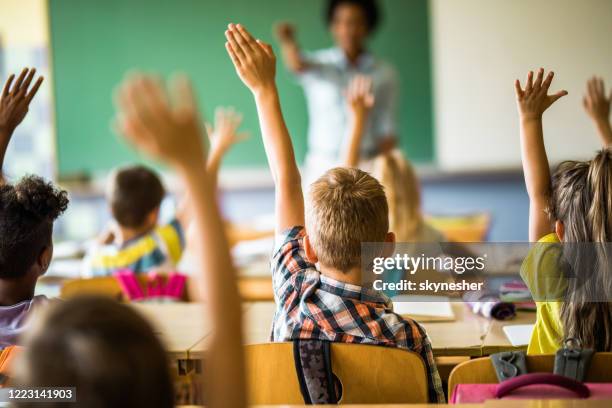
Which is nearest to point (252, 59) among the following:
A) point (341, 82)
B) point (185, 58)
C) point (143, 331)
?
point (143, 331)

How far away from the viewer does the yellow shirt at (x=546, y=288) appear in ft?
6.07

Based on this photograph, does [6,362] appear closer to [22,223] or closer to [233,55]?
[22,223]

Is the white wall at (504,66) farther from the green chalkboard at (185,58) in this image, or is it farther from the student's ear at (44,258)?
the student's ear at (44,258)

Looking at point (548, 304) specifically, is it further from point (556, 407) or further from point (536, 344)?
point (556, 407)

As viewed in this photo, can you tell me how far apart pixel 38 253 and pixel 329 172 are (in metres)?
0.78

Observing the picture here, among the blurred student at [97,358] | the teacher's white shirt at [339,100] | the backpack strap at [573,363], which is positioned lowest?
the backpack strap at [573,363]

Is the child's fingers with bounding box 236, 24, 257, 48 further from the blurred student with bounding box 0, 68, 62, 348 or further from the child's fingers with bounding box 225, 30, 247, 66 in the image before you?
the blurred student with bounding box 0, 68, 62, 348

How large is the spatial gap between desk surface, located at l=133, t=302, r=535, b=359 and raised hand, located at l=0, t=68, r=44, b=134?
64 cm

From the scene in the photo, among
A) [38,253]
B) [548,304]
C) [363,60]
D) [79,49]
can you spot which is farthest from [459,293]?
[79,49]

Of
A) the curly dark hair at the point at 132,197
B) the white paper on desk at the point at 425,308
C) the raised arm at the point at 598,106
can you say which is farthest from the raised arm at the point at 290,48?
the white paper on desk at the point at 425,308

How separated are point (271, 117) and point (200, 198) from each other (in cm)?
107

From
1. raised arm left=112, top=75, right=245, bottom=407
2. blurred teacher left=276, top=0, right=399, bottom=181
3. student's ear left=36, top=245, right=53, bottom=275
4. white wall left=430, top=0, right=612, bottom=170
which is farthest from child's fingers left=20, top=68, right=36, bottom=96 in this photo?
white wall left=430, top=0, right=612, bottom=170

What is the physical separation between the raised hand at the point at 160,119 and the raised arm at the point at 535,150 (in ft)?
4.45

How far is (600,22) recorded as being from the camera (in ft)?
17.8
